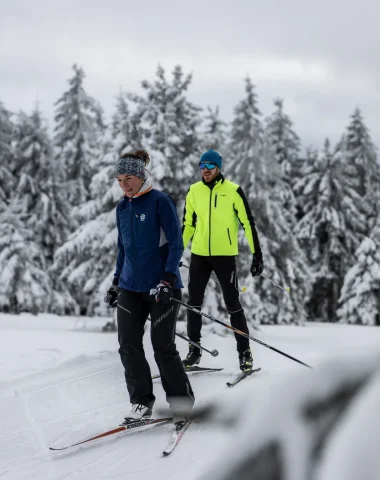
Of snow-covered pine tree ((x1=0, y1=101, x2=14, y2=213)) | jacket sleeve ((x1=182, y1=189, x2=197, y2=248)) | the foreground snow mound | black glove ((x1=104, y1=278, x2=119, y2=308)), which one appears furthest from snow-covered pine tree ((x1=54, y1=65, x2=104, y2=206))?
the foreground snow mound

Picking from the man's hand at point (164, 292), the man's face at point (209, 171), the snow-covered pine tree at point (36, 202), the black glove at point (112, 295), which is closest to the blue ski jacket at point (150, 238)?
the man's hand at point (164, 292)

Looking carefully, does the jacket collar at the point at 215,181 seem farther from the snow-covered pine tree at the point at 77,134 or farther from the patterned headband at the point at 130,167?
the snow-covered pine tree at the point at 77,134

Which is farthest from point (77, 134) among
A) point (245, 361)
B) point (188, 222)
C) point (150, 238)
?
point (150, 238)

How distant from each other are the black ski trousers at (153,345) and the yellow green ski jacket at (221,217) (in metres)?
1.57

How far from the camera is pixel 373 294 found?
78.6 ft


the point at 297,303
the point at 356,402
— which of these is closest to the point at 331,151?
the point at 297,303

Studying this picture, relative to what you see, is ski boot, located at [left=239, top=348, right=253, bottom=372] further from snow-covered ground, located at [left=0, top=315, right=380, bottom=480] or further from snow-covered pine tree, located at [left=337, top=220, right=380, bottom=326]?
snow-covered pine tree, located at [left=337, top=220, right=380, bottom=326]

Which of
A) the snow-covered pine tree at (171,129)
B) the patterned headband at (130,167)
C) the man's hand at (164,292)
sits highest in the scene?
the snow-covered pine tree at (171,129)

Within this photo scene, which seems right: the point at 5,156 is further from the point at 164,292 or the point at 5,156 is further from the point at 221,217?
the point at 164,292

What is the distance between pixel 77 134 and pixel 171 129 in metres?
14.0

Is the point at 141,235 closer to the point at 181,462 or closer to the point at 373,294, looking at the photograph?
the point at 181,462

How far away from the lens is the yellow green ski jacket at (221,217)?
229 inches

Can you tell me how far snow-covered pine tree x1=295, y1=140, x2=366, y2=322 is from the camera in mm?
26922

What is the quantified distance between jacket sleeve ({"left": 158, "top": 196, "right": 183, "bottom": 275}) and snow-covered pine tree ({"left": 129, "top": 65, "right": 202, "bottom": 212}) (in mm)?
10192
